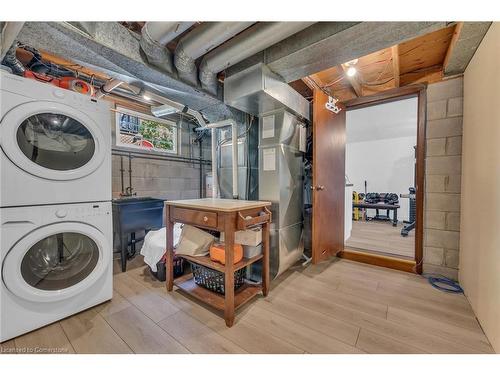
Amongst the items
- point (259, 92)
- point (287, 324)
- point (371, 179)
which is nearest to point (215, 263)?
point (287, 324)

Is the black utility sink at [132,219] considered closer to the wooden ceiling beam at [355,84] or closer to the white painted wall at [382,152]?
the wooden ceiling beam at [355,84]

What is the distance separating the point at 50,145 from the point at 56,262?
2.70 feet

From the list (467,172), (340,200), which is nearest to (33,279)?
(340,200)

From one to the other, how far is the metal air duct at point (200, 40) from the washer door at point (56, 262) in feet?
4.45

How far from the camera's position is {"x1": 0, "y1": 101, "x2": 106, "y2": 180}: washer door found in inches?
45.7

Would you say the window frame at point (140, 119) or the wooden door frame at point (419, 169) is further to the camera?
the window frame at point (140, 119)

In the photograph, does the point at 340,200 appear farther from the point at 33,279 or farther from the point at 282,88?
the point at 33,279

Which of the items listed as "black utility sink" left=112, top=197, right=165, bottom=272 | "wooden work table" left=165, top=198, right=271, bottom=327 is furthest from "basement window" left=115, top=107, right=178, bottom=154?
"wooden work table" left=165, top=198, right=271, bottom=327

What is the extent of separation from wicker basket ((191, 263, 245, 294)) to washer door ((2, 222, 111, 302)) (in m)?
0.69

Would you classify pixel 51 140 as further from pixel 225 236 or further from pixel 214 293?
pixel 214 293

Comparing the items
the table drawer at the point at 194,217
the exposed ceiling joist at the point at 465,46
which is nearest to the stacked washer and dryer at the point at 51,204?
the table drawer at the point at 194,217

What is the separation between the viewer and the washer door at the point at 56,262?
46.0 inches

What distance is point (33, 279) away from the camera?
49.9 inches

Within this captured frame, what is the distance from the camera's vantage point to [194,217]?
1472 mm
